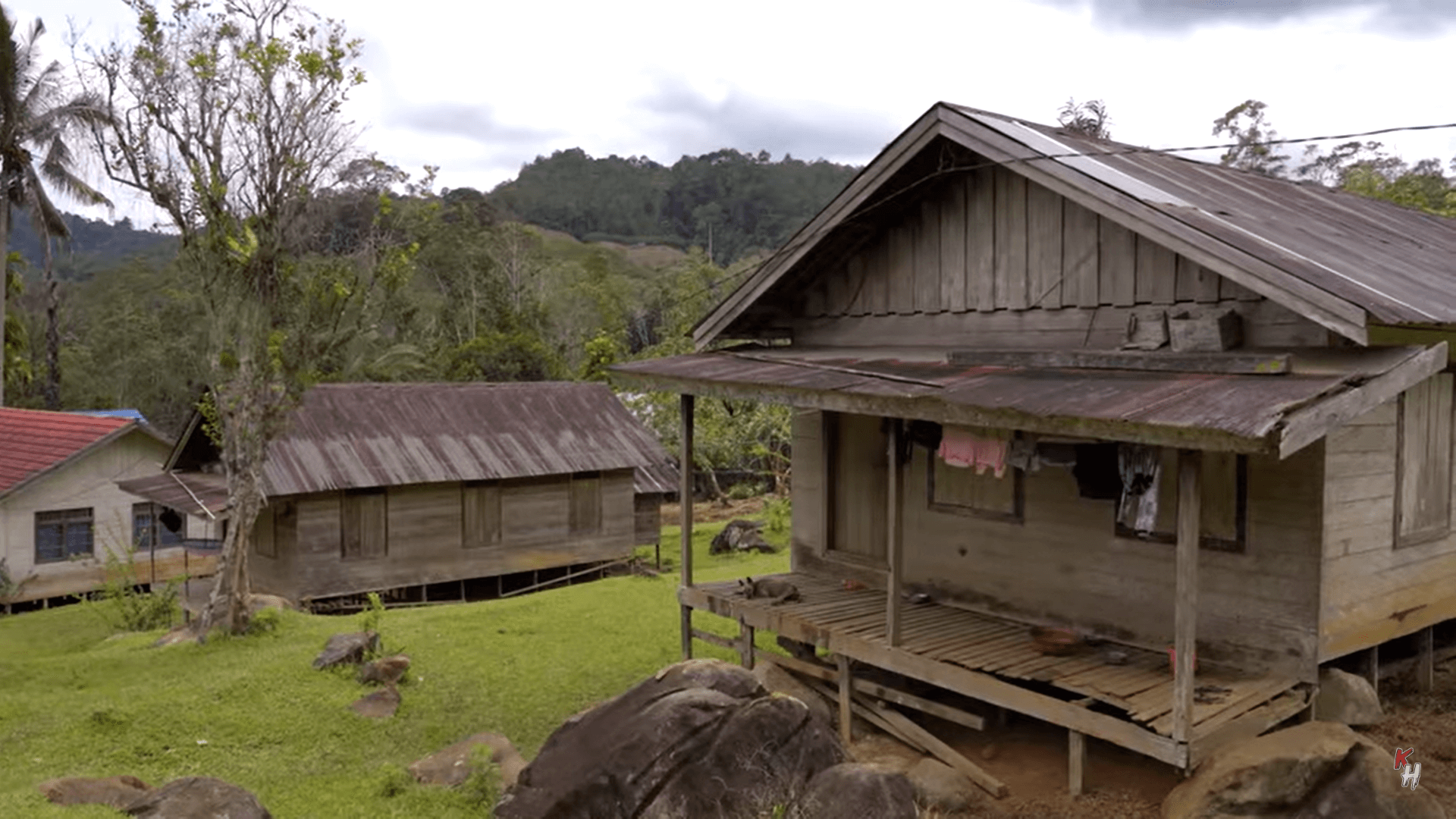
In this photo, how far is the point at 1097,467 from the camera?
9.46 metres

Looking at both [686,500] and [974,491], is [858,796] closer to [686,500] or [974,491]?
[974,491]

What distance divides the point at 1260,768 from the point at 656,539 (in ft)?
63.6

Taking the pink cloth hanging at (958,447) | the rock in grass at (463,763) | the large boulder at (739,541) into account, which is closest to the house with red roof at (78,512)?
the large boulder at (739,541)

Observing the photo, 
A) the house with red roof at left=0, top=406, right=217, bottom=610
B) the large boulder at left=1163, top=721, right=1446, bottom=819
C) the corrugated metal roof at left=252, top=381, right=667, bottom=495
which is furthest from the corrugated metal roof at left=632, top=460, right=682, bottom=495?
the large boulder at left=1163, top=721, right=1446, bottom=819

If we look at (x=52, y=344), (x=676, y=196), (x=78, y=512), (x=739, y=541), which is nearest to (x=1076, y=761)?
(x=739, y=541)

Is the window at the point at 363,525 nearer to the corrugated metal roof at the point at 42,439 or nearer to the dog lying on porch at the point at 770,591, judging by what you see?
the corrugated metal roof at the point at 42,439

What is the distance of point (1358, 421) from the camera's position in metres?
9.02

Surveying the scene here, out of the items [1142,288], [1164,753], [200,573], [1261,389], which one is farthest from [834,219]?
[200,573]

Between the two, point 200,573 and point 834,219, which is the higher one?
point 834,219

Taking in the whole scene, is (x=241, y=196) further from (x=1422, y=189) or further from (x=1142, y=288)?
(x=1422, y=189)

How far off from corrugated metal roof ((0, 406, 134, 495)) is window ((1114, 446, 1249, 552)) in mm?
23594

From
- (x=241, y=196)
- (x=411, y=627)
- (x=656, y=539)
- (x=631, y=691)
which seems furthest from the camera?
(x=656, y=539)

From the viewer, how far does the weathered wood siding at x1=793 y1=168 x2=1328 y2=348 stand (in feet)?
31.5

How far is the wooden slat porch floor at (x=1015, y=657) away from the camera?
26.9 feet
